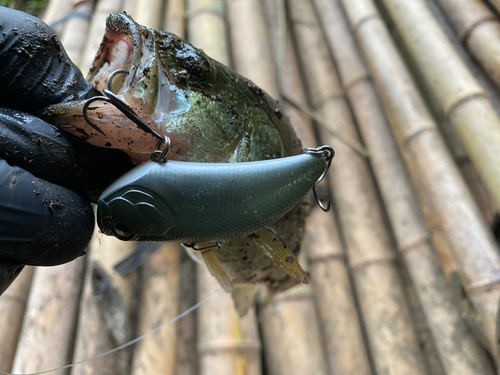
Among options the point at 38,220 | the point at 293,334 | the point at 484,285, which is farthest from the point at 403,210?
the point at 38,220

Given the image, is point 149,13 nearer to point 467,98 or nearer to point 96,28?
point 96,28

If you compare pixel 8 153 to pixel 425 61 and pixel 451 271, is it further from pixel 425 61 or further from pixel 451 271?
pixel 425 61

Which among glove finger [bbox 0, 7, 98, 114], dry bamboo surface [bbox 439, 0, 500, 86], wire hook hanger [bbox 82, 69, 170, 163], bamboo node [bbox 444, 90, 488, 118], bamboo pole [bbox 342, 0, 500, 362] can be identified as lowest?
bamboo pole [bbox 342, 0, 500, 362]

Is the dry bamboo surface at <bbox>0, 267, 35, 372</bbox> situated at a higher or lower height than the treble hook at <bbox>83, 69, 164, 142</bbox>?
lower

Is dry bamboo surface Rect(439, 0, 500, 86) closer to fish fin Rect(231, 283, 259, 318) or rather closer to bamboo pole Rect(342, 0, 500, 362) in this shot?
bamboo pole Rect(342, 0, 500, 362)

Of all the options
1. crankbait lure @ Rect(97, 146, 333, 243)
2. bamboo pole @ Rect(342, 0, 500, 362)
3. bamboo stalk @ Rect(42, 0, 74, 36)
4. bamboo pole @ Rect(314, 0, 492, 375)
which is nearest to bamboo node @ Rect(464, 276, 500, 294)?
bamboo pole @ Rect(342, 0, 500, 362)

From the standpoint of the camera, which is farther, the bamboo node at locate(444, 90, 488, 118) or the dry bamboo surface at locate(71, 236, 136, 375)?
the bamboo node at locate(444, 90, 488, 118)

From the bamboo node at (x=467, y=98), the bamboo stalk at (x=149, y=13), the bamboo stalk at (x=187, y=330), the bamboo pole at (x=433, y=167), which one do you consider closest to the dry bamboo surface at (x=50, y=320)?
the bamboo stalk at (x=187, y=330)
